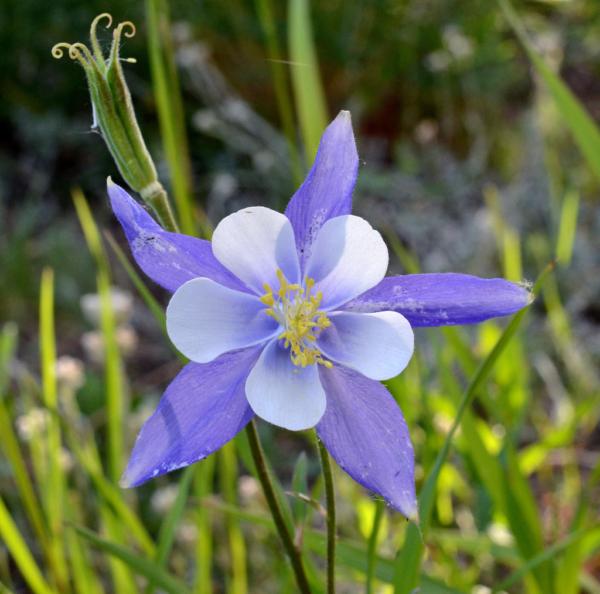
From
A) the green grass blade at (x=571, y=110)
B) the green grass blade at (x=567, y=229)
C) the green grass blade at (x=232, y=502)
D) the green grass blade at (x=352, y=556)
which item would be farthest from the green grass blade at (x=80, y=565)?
the green grass blade at (x=567, y=229)

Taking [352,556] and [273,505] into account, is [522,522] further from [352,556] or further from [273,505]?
[273,505]

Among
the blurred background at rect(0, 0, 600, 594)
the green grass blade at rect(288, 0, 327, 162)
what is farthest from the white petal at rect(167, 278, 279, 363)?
the green grass blade at rect(288, 0, 327, 162)

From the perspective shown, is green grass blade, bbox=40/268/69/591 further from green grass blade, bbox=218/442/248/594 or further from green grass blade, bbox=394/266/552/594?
green grass blade, bbox=394/266/552/594

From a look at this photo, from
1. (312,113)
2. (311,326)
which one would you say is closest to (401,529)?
(312,113)

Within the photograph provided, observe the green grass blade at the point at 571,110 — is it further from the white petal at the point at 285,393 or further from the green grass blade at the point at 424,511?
the white petal at the point at 285,393

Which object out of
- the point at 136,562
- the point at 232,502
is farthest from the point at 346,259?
the point at 232,502

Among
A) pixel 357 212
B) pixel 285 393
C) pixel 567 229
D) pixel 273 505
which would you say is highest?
pixel 285 393

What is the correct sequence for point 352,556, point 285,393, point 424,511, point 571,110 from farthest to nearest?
point 571,110 < point 352,556 < point 424,511 < point 285,393
